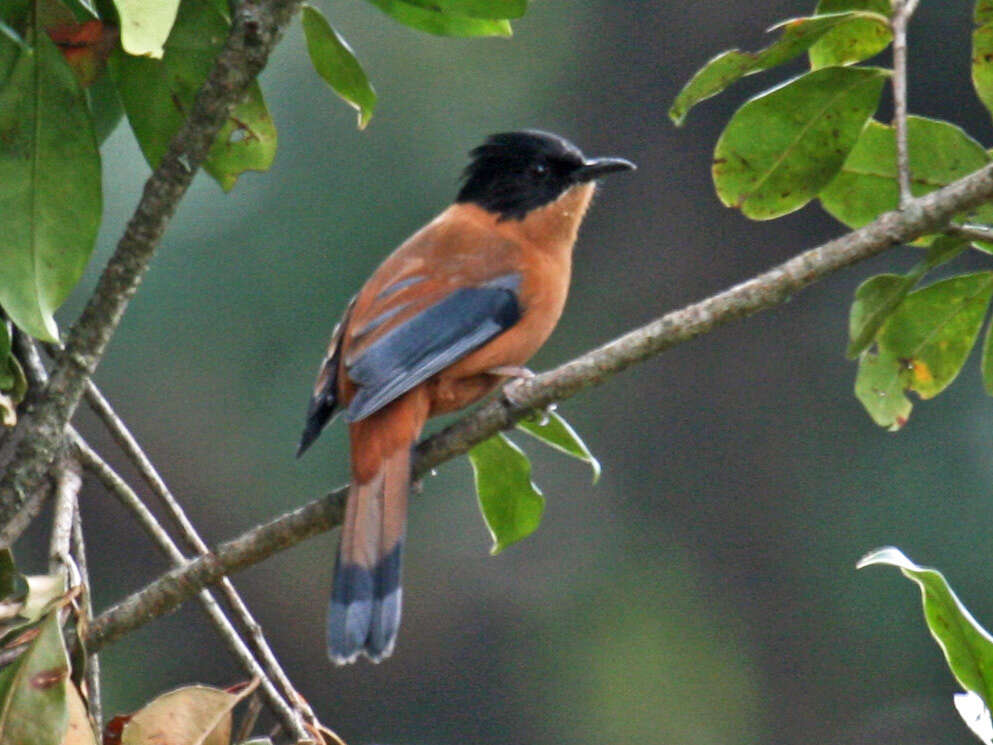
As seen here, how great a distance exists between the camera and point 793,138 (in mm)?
2795

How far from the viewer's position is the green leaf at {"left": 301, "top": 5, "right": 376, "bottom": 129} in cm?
271

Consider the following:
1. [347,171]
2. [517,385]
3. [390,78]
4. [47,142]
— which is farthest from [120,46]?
[390,78]

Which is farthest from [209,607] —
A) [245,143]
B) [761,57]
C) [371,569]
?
[761,57]

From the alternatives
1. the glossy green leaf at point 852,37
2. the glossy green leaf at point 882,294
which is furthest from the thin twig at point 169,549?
the glossy green leaf at point 852,37

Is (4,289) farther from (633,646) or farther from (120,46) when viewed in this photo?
(633,646)

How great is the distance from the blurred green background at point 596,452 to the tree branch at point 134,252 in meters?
5.91

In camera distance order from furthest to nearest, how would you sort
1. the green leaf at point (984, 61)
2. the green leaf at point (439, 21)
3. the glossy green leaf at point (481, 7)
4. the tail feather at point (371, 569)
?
1. the tail feather at point (371, 569)
2. the green leaf at point (984, 61)
3. the green leaf at point (439, 21)
4. the glossy green leaf at point (481, 7)

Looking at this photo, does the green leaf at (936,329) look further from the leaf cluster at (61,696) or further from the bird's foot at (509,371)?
the leaf cluster at (61,696)

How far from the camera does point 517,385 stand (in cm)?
255

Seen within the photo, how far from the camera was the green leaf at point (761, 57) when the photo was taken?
8.76ft

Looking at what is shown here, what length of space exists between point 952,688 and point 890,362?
7301 millimetres

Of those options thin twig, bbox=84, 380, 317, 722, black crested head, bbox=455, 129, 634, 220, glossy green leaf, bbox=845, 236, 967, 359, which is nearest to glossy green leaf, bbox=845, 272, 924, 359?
glossy green leaf, bbox=845, 236, 967, 359

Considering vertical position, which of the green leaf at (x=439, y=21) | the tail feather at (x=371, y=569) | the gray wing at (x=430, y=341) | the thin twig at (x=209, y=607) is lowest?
the tail feather at (x=371, y=569)

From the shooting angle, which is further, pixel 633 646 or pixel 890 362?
pixel 633 646
